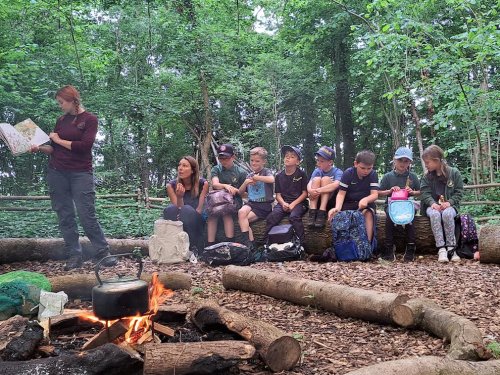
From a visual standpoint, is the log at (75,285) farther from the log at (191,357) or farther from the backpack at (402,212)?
the backpack at (402,212)

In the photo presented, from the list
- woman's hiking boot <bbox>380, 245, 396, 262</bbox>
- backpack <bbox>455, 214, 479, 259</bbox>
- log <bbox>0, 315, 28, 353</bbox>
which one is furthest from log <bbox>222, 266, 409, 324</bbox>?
backpack <bbox>455, 214, 479, 259</bbox>

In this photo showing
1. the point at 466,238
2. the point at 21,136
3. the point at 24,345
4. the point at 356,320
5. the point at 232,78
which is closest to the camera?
the point at 24,345

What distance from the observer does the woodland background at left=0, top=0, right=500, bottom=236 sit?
→ 1188cm

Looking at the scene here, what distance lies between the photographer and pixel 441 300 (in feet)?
13.0

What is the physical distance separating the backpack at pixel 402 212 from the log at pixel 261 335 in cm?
372

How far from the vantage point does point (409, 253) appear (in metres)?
6.29

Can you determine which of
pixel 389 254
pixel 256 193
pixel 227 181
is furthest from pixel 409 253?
pixel 227 181

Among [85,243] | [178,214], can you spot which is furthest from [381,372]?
[85,243]

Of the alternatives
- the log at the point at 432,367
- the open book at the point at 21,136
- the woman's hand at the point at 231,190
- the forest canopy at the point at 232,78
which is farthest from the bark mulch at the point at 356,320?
the forest canopy at the point at 232,78

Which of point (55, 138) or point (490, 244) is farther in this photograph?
point (490, 244)

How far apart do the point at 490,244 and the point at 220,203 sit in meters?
3.45

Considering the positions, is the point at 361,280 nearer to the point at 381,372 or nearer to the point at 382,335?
the point at 382,335

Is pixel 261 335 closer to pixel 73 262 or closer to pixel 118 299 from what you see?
pixel 118 299

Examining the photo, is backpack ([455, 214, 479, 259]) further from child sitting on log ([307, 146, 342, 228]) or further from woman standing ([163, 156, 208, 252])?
woman standing ([163, 156, 208, 252])
